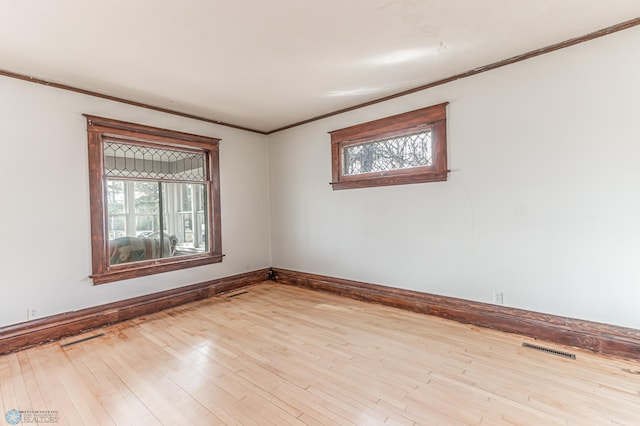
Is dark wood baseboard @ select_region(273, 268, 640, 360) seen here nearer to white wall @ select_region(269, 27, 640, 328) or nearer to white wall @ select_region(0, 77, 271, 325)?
white wall @ select_region(269, 27, 640, 328)

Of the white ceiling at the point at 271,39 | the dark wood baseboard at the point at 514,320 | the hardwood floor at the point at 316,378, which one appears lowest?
the hardwood floor at the point at 316,378

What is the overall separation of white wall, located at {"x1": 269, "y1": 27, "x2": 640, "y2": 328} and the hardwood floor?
556mm

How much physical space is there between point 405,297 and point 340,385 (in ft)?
6.22

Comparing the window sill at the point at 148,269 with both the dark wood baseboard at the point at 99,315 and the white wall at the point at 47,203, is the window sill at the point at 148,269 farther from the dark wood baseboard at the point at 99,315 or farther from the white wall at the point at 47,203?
the dark wood baseboard at the point at 99,315

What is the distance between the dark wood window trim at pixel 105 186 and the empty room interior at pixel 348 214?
3 centimetres

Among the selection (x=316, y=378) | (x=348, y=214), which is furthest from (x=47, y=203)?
(x=348, y=214)

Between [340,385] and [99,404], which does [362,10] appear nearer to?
[340,385]

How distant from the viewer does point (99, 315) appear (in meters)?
3.46

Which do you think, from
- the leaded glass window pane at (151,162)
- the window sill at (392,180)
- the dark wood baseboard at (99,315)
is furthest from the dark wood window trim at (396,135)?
the dark wood baseboard at (99,315)

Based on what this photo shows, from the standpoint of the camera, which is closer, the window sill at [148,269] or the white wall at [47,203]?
the white wall at [47,203]

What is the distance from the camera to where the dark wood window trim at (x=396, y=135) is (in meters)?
3.53

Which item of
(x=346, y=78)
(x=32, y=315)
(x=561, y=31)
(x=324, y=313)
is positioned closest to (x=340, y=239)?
(x=324, y=313)

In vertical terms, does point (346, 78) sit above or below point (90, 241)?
above

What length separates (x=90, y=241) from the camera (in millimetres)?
3490
